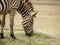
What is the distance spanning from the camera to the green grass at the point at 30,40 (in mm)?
4830

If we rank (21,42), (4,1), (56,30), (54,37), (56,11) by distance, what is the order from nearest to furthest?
(4,1) < (21,42) < (54,37) < (56,30) < (56,11)

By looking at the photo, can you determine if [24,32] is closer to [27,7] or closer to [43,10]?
[27,7]

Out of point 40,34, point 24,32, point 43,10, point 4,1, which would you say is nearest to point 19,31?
point 24,32

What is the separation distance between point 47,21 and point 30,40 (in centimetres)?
173

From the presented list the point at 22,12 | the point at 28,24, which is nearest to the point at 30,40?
the point at 28,24

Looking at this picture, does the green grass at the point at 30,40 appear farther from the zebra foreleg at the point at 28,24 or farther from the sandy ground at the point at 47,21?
the sandy ground at the point at 47,21

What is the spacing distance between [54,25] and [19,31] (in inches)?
47.4

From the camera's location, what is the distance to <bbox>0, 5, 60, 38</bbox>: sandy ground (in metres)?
5.82

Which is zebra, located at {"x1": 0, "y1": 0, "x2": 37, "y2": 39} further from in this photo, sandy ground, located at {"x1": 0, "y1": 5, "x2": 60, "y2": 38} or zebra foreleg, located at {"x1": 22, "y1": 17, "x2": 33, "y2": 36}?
sandy ground, located at {"x1": 0, "y1": 5, "x2": 60, "y2": 38}

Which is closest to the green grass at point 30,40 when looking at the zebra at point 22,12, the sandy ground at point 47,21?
the zebra at point 22,12

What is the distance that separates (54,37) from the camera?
535cm

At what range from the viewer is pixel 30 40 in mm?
5027

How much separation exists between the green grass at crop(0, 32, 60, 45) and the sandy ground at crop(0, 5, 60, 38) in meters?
0.35

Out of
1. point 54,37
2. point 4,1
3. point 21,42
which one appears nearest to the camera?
point 4,1
